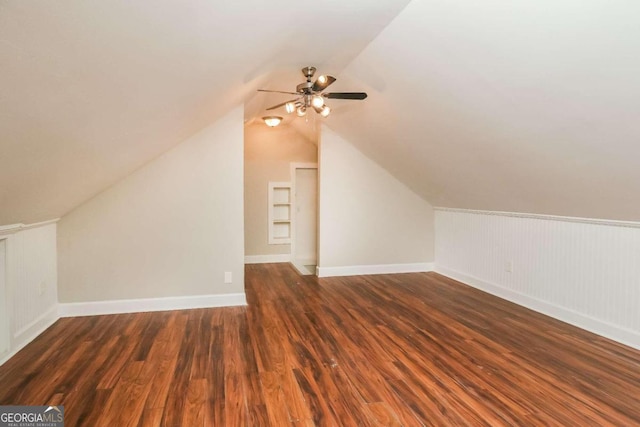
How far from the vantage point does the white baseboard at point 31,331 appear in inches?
116

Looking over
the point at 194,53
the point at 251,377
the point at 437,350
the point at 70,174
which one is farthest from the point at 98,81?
the point at 437,350

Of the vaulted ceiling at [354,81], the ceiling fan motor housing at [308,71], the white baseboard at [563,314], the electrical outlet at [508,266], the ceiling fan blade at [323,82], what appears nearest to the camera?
the vaulted ceiling at [354,81]

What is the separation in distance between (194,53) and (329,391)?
221cm

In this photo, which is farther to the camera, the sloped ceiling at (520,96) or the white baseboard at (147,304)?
the white baseboard at (147,304)

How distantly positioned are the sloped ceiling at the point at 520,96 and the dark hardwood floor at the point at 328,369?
1.38 metres

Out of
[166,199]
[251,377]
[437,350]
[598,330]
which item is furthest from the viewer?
[166,199]

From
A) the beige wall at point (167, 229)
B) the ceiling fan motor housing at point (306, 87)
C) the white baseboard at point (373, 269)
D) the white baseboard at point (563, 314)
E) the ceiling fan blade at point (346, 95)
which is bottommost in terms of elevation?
the white baseboard at point (563, 314)

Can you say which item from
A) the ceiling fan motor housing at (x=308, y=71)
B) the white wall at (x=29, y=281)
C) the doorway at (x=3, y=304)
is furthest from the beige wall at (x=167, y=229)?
the ceiling fan motor housing at (x=308, y=71)

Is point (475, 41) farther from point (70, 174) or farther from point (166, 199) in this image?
point (166, 199)

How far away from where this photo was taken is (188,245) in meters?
4.16

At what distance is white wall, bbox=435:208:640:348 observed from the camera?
10.6 feet

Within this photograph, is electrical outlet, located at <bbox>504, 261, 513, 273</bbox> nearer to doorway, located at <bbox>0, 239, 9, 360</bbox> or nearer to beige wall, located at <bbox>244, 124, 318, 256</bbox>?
beige wall, located at <bbox>244, 124, 318, 256</bbox>

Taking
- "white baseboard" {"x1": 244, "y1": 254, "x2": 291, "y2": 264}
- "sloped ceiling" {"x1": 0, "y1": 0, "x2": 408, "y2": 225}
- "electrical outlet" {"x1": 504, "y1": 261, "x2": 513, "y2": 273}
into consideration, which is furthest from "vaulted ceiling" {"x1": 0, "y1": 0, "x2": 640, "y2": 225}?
"white baseboard" {"x1": 244, "y1": 254, "x2": 291, "y2": 264}

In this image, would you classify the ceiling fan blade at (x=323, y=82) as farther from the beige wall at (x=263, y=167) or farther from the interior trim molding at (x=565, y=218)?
the beige wall at (x=263, y=167)
